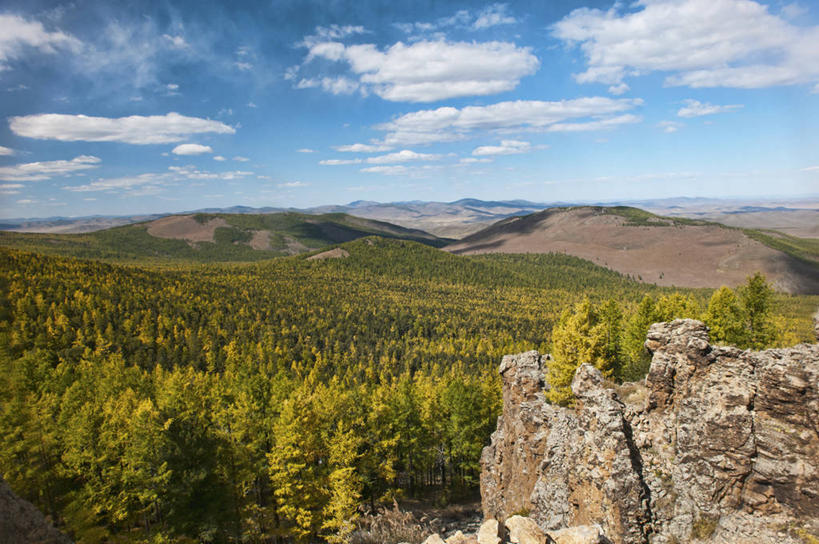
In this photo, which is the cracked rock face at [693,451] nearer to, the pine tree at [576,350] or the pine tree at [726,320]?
the pine tree at [576,350]

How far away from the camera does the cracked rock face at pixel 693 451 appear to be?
16953 mm

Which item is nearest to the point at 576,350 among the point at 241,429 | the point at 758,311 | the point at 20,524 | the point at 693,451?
the point at 693,451

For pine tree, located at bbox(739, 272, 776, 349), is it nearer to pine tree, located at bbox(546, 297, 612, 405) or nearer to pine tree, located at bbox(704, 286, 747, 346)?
pine tree, located at bbox(704, 286, 747, 346)

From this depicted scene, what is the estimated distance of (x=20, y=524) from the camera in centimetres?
922

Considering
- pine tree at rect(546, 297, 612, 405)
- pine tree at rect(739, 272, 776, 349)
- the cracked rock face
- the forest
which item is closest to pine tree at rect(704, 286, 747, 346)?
the forest

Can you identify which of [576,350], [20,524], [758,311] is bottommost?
[576,350]

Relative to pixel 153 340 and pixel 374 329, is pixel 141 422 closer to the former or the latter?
pixel 153 340

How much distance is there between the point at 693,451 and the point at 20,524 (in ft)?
83.4

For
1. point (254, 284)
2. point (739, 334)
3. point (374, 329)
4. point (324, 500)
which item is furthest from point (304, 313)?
point (739, 334)

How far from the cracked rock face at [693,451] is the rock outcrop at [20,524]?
21797 millimetres

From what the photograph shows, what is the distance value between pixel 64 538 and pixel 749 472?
25.6 metres

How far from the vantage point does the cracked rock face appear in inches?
667

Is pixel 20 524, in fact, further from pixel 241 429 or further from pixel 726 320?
pixel 726 320

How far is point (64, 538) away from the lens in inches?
400
